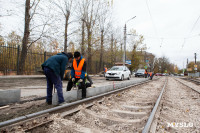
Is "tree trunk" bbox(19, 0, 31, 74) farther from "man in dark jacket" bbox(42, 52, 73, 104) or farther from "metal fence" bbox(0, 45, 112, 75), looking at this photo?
"man in dark jacket" bbox(42, 52, 73, 104)

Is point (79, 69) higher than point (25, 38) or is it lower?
lower

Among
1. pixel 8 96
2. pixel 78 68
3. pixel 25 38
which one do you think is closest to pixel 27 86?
pixel 8 96

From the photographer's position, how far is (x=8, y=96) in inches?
168

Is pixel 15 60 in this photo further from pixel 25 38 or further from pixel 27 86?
pixel 27 86

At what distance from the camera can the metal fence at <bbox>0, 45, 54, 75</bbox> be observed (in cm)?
1195

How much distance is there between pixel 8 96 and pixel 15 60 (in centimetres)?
995

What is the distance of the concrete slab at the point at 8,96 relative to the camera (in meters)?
4.13

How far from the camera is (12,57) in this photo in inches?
493

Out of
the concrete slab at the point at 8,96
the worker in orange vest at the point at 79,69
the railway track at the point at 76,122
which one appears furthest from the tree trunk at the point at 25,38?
the railway track at the point at 76,122

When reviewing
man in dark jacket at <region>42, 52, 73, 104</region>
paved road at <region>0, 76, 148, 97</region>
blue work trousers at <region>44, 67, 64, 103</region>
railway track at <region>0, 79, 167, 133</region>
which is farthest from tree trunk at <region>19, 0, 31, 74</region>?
railway track at <region>0, 79, 167, 133</region>

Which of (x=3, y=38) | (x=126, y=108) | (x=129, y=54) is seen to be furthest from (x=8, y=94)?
(x=129, y=54)

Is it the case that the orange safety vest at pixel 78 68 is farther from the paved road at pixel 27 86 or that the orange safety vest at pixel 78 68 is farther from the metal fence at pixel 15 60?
the metal fence at pixel 15 60

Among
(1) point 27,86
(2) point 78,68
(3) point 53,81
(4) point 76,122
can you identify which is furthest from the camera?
(1) point 27,86

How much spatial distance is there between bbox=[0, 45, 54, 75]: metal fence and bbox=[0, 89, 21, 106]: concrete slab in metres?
9.27
